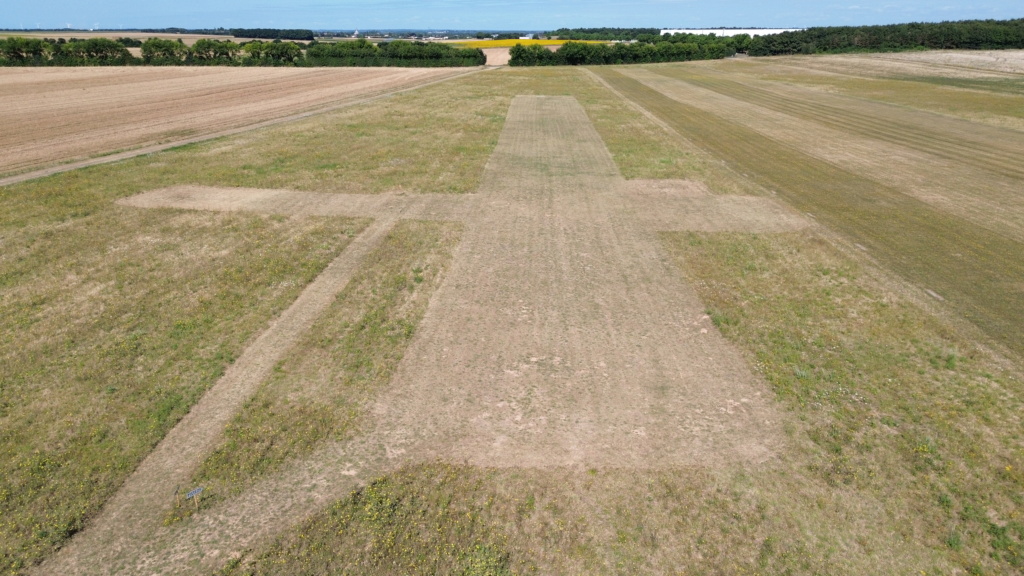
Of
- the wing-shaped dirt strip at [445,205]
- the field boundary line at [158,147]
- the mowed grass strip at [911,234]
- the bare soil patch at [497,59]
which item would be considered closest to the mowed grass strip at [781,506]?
the mowed grass strip at [911,234]

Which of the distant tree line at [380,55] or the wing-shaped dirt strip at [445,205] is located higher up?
the distant tree line at [380,55]

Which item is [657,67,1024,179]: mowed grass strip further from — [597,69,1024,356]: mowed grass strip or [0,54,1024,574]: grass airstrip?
[597,69,1024,356]: mowed grass strip

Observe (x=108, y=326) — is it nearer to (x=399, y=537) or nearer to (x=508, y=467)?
(x=399, y=537)

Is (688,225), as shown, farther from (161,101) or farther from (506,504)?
(161,101)

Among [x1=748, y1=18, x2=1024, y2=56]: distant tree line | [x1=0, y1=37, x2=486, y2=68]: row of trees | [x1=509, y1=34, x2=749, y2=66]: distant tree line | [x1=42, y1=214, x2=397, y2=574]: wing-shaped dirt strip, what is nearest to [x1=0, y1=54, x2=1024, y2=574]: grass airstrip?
[x1=42, y1=214, x2=397, y2=574]: wing-shaped dirt strip

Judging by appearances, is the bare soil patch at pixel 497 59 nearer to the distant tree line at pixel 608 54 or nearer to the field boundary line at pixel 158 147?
the distant tree line at pixel 608 54
